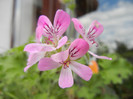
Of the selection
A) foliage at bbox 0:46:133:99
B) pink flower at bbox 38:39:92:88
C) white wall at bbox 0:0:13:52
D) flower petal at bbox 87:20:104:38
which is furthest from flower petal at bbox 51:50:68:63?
white wall at bbox 0:0:13:52

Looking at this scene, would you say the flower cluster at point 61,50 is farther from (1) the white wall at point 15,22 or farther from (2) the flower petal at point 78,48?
(1) the white wall at point 15,22

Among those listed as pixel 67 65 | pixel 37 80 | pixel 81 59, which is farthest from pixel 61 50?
pixel 37 80

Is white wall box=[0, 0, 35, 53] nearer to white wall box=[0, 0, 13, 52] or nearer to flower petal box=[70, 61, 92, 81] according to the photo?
white wall box=[0, 0, 13, 52]

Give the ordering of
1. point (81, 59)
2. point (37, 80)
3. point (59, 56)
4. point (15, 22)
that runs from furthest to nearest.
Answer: point (15, 22) < point (37, 80) < point (81, 59) < point (59, 56)

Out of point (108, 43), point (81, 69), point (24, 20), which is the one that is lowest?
point (108, 43)

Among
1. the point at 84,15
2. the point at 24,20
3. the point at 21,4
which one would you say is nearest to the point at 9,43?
the point at 24,20

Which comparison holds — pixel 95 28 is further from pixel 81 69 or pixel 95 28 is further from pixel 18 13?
pixel 18 13

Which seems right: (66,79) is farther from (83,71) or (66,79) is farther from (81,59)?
(81,59)
